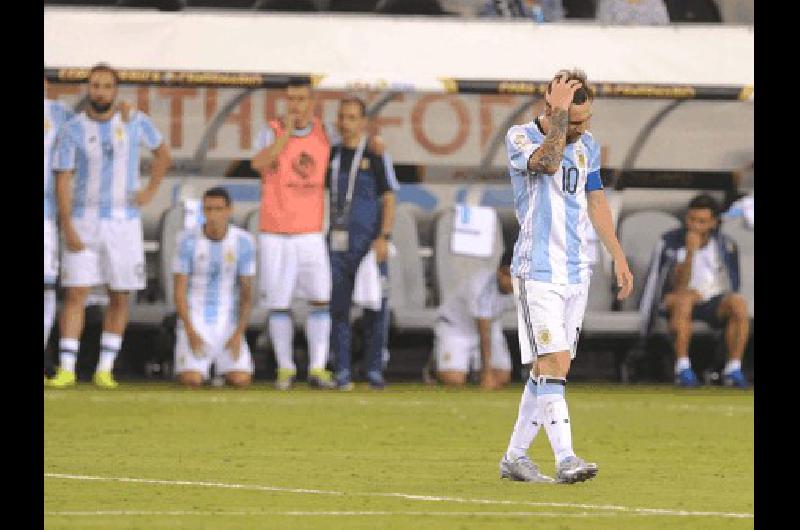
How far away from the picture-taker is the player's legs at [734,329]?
55.2 feet

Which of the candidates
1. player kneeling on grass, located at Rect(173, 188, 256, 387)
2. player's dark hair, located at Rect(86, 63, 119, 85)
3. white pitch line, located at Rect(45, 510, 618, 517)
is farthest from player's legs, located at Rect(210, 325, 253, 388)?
white pitch line, located at Rect(45, 510, 618, 517)

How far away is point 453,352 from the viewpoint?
1658 centimetres

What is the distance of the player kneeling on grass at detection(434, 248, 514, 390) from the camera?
16281mm

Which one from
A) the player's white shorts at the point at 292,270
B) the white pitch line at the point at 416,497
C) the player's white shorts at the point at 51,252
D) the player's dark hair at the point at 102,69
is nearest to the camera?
the white pitch line at the point at 416,497

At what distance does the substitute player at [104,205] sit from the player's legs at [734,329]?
4.81 meters

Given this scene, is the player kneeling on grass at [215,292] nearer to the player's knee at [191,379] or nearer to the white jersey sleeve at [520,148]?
the player's knee at [191,379]

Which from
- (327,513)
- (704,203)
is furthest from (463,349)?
(327,513)

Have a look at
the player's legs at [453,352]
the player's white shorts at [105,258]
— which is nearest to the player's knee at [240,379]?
the player's white shorts at [105,258]

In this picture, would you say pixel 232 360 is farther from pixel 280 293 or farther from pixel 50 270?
pixel 50 270

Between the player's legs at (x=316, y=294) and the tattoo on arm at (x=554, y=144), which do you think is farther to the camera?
the player's legs at (x=316, y=294)

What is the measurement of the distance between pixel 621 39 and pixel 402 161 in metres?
2.75
